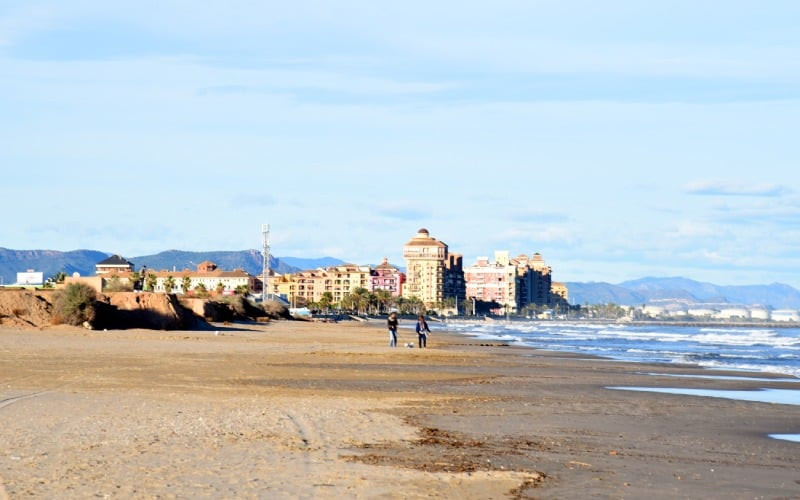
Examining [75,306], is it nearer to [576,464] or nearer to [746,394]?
[746,394]

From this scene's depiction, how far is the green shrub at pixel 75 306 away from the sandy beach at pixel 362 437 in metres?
20.1

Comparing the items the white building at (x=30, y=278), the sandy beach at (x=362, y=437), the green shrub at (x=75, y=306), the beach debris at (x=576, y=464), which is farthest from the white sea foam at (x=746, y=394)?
the white building at (x=30, y=278)

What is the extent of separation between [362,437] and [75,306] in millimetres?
35002

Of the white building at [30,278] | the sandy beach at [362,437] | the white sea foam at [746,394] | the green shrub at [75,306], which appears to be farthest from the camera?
the white building at [30,278]

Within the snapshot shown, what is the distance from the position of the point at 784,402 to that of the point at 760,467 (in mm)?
10517

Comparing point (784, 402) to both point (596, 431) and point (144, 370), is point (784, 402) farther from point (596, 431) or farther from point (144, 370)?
point (144, 370)

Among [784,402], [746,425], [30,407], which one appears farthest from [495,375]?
[30,407]

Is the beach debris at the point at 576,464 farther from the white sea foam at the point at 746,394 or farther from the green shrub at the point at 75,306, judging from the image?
the green shrub at the point at 75,306

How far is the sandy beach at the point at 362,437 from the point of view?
32.0 ft

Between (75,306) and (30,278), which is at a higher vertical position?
(30,278)

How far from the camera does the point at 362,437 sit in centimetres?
1299

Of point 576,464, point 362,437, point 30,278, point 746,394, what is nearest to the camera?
point 576,464

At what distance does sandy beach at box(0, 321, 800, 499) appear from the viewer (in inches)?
384

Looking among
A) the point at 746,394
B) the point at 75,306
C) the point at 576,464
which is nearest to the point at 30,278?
the point at 75,306
